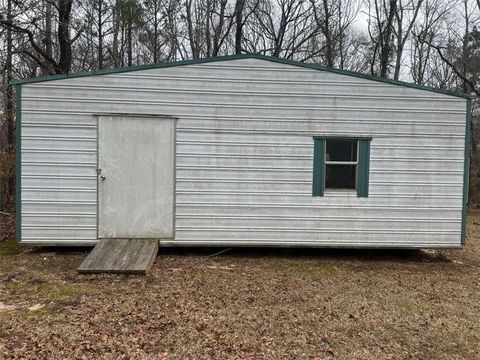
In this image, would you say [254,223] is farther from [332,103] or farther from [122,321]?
[122,321]

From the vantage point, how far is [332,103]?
6.87 metres

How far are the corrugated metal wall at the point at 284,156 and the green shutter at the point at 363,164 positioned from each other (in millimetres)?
113

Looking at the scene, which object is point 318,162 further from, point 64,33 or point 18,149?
point 64,33

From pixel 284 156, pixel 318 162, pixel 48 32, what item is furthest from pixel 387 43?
pixel 284 156

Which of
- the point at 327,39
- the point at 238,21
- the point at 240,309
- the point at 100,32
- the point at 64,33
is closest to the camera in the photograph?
the point at 240,309

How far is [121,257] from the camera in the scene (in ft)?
19.9

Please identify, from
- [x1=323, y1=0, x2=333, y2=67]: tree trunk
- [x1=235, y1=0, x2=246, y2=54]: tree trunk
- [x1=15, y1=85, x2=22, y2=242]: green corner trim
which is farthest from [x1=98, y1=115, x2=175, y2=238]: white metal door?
[x1=323, y1=0, x2=333, y2=67]: tree trunk

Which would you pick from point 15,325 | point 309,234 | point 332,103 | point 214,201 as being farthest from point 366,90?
point 15,325

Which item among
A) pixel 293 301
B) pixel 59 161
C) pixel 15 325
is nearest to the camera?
pixel 15 325

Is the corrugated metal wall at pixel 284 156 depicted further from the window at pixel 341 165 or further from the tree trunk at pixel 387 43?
the tree trunk at pixel 387 43

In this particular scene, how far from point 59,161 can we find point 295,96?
13.1 ft

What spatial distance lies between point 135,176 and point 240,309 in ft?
10.7

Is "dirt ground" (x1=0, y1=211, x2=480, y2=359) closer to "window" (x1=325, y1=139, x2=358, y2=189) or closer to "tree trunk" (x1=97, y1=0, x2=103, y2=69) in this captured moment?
Answer: "window" (x1=325, y1=139, x2=358, y2=189)

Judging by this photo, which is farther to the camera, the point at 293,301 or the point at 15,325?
the point at 293,301
